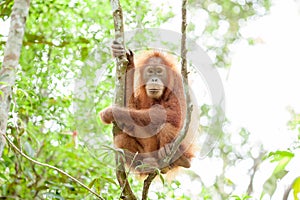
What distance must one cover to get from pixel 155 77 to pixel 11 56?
132cm

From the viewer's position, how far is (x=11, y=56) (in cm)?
317

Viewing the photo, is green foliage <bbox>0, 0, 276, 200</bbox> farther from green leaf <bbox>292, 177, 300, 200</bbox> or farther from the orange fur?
green leaf <bbox>292, 177, 300, 200</bbox>

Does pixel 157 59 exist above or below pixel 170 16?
below

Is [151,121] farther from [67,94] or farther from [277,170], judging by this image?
[277,170]

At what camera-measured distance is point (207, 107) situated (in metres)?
5.61

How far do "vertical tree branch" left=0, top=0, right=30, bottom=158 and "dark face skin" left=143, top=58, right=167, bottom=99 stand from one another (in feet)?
3.69

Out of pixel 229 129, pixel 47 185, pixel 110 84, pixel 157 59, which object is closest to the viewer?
pixel 47 185

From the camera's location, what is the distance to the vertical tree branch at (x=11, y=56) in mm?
2889

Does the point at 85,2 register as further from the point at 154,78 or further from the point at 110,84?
the point at 154,78

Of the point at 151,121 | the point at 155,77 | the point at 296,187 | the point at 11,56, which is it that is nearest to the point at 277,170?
the point at 296,187

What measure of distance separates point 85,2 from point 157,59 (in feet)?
6.95

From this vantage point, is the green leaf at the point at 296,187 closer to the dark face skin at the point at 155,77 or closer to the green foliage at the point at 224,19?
the dark face skin at the point at 155,77

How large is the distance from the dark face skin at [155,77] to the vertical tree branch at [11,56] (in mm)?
1124

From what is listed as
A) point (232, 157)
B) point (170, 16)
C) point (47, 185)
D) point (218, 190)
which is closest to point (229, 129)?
point (232, 157)
